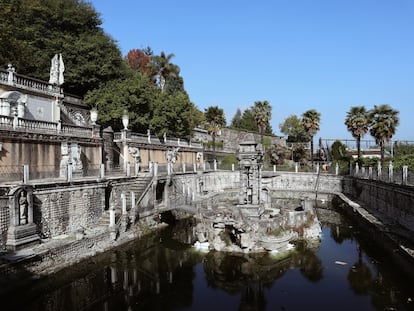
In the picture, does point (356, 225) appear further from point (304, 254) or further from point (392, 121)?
point (392, 121)

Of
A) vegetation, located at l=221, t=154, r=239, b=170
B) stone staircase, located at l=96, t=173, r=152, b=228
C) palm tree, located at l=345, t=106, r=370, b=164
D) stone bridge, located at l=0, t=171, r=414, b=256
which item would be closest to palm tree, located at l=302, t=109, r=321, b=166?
palm tree, located at l=345, t=106, r=370, b=164

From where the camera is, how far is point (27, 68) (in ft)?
105

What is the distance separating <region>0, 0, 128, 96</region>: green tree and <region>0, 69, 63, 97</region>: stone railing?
19.7 feet

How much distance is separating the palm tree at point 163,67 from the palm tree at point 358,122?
2511 cm

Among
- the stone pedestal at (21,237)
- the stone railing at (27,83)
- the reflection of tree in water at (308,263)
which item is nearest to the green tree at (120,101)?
the stone railing at (27,83)

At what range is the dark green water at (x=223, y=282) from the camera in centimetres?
1311

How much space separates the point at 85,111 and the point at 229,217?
20.7 meters

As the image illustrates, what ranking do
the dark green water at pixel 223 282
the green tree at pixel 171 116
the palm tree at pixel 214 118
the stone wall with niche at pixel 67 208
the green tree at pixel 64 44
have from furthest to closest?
1. the palm tree at pixel 214 118
2. the green tree at pixel 171 116
3. the green tree at pixel 64 44
4. the stone wall with niche at pixel 67 208
5. the dark green water at pixel 223 282

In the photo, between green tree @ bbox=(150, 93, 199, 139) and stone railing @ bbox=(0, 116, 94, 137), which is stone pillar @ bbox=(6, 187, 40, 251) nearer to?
stone railing @ bbox=(0, 116, 94, 137)

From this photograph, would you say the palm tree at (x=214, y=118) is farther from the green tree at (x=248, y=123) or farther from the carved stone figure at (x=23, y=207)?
the carved stone figure at (x=23, y=207)

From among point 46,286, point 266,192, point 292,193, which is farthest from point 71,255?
point 292,193

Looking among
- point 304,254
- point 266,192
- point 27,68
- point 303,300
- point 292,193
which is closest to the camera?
point 303,300

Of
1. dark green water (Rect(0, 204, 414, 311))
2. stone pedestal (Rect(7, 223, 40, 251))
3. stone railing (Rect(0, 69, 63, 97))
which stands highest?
stone railing (Rect(0, 69, 63, 97))

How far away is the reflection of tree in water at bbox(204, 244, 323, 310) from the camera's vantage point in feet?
47.3
